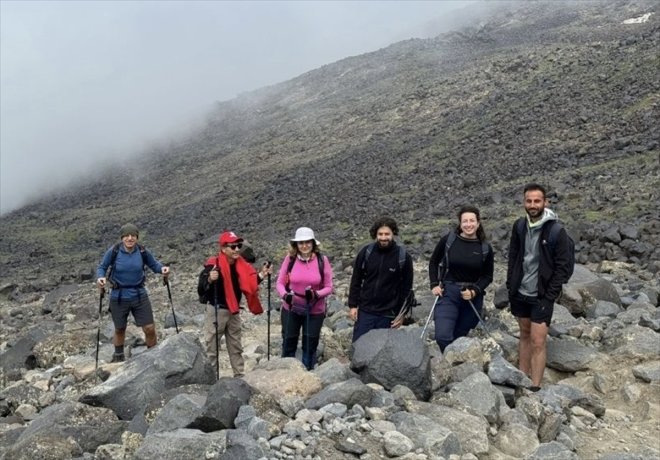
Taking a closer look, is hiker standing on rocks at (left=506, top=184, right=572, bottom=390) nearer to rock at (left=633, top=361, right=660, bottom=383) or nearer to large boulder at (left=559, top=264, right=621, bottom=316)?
rock at (left=633, top=361, right=660, bottom=383)

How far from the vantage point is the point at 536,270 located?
740 cm

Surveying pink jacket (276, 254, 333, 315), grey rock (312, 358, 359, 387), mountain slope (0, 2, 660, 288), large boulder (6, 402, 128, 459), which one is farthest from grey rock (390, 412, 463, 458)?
mountain slope (0, 2, 660, 288)

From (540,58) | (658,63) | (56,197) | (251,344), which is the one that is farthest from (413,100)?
(251,344)

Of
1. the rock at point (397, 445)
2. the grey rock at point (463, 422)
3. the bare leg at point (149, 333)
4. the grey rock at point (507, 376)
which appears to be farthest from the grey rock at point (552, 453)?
the bare leg at point (149, 333)

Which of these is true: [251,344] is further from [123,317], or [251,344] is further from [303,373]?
[303,373]

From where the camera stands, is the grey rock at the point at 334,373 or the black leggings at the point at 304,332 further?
the black leggings at the point at 304,332

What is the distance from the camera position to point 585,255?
17.0 meters

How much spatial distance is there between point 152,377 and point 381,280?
9.62 feet

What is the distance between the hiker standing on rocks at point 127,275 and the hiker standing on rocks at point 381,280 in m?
3.19

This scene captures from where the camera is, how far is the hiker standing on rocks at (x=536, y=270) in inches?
284

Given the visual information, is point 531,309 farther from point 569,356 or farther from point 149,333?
point 149,333

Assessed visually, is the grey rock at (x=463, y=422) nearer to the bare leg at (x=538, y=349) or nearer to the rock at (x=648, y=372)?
the bare leg at (x=538, y=349)

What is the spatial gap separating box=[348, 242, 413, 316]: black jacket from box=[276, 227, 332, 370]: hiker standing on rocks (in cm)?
46

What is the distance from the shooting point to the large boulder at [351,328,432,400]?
704cm
